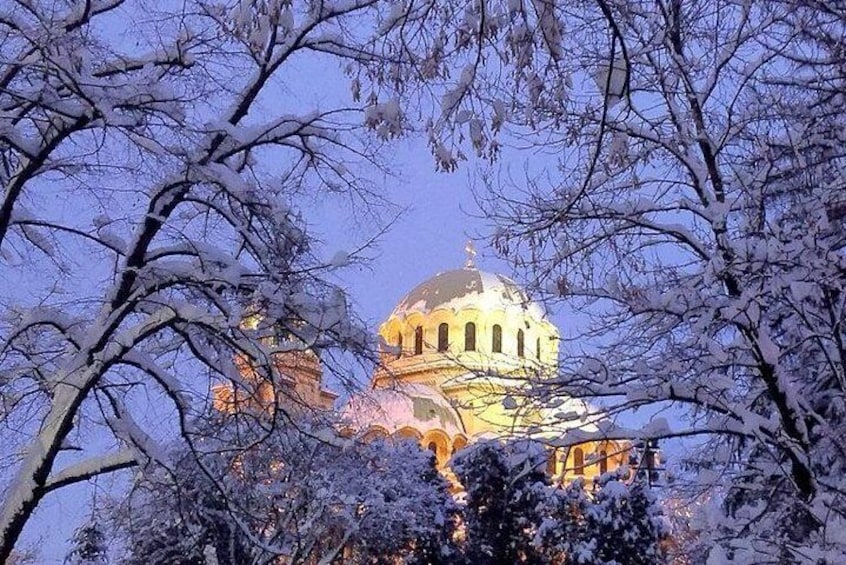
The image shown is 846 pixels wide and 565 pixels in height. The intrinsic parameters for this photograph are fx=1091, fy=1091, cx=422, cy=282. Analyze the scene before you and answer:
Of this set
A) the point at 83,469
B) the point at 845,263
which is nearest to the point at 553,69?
the point at 845,263

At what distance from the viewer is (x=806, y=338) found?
6.99 metres

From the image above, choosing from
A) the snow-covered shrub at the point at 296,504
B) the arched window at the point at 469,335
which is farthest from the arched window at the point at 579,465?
the arched window at the point at 469,335

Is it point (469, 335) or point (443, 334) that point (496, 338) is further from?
point (443, 334)

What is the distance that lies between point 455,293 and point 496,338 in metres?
2.69

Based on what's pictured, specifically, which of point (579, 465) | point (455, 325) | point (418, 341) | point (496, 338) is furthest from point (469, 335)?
point (579, 465)

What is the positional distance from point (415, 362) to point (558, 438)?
34052 mm

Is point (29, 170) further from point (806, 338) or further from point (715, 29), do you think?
point (806, 338)

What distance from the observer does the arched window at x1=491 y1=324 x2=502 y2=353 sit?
40.6 metres

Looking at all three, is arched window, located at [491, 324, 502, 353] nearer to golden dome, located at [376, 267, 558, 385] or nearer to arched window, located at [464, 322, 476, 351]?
golden dome, located at [376, 267, 558, 385]

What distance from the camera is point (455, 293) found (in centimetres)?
4256

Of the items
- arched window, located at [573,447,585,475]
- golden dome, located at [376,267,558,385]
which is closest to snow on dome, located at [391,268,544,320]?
golden dome, located at [376,267,558,385]

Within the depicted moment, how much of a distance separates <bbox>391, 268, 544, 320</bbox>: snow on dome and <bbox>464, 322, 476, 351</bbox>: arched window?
74cm

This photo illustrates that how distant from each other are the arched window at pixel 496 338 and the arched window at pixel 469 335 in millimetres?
717

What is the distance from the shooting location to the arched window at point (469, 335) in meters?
40.9
